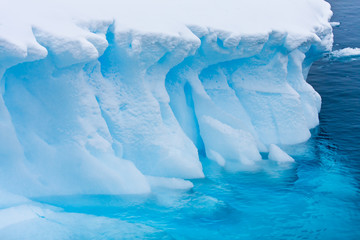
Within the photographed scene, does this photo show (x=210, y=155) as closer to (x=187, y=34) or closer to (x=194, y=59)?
(x=194, y=59)

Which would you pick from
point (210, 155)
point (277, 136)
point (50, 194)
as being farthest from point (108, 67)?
point (277, 136)

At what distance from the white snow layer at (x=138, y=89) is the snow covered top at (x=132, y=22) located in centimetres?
2

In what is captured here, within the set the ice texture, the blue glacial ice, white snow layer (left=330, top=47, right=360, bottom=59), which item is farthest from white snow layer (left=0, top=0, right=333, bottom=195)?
white snow layer (left=330, top=47, right=360, bottom=59)

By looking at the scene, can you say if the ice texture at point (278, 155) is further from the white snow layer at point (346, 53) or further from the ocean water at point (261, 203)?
the white snow layer at point (346, 53)

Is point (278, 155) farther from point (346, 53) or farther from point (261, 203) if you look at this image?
point (346, 53)

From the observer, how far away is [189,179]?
751cm

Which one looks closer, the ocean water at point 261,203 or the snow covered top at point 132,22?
the snow covered top at point 132,22

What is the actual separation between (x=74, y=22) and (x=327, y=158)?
217 inches

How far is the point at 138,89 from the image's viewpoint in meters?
6.96

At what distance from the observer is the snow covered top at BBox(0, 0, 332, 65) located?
18.2 feet

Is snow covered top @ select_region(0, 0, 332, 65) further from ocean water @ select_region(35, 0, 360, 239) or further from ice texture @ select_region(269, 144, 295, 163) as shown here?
ocean water @ select_region(35, 0, 360, 239)

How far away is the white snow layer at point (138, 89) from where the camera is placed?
598 centimetres

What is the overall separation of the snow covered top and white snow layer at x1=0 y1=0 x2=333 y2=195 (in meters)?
0.02

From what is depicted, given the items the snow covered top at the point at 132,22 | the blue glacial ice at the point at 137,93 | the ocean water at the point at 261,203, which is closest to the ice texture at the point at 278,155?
the blue glacial ice at the point at 137,93
